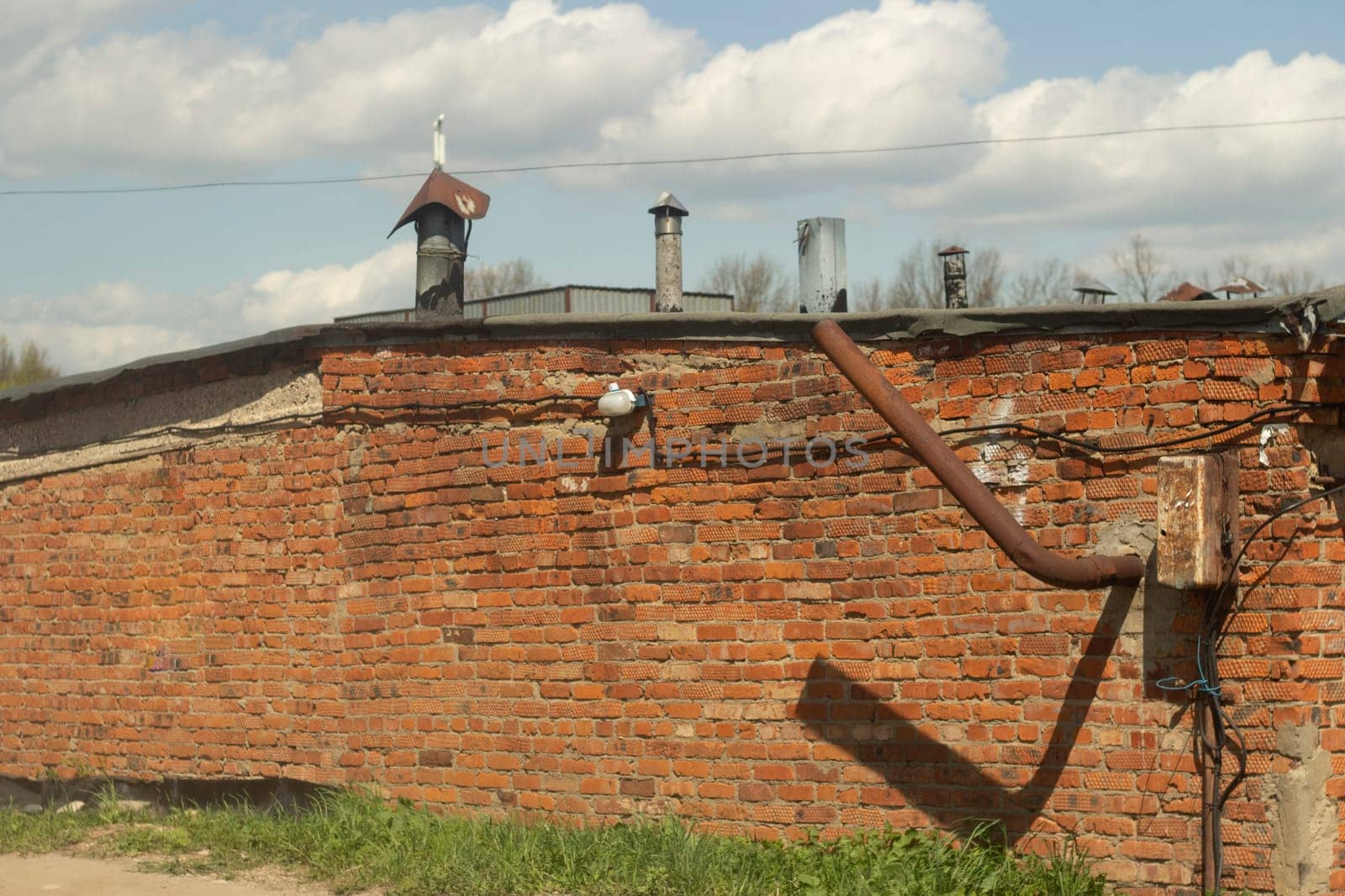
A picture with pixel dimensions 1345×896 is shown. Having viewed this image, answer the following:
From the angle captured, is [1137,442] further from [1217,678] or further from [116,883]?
[116,883]

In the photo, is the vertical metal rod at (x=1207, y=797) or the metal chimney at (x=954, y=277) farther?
the metal chimney at (x=954, y=277)

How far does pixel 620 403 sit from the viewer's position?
6.60m

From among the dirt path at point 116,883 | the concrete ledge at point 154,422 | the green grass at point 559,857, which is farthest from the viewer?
the concrete ledge at point 154,422

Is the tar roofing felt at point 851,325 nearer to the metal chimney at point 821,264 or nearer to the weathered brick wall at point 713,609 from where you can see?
the weathered brick wall at point 713,609

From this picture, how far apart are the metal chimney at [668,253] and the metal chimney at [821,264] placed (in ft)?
3.14

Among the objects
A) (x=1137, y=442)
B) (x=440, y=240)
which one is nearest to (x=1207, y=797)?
(x=1137, y=442)

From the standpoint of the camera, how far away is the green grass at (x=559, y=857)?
5484mm

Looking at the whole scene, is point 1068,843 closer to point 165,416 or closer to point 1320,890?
point 1320,890

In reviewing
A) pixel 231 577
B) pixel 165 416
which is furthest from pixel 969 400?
pixel 165 416

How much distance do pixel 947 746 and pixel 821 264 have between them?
3.71 metres

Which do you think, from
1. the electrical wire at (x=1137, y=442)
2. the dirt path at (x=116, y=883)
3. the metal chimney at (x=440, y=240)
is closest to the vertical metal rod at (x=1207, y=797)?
the electrical wire at (x=1137, y=442)

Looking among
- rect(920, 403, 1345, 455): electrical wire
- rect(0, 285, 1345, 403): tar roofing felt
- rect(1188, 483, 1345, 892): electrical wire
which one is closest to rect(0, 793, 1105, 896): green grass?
rect(1188, 483, 1345, 892): electrical wire

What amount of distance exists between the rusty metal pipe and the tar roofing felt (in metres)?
0.36

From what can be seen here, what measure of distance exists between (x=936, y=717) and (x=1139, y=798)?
88 centimetres
